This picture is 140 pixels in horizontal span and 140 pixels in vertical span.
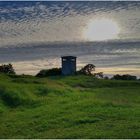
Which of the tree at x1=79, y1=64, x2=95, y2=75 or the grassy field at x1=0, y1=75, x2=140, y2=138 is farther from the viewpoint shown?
the tree at x1=79, y1=64, x2=95, y2=75

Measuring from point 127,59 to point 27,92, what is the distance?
98.7 ft

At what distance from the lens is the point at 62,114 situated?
936 inches

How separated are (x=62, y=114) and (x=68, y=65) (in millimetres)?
27909

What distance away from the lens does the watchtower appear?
51.1 meters

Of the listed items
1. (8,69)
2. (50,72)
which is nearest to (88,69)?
(50,72)

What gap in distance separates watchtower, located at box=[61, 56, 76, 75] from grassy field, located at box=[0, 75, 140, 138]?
1697 cm

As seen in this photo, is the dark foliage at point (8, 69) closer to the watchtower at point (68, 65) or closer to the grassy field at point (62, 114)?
the watchtower at point (68, 65)

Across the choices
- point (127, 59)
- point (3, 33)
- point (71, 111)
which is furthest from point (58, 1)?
point (71, 111)

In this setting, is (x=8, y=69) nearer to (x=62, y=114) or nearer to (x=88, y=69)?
(x=88, y=69)

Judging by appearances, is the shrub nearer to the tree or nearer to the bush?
the tree

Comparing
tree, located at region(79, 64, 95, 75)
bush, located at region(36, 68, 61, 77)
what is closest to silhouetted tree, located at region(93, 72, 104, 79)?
tree, located at region(79, 64, 95, 75)

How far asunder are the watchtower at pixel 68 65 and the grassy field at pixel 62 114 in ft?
55.7

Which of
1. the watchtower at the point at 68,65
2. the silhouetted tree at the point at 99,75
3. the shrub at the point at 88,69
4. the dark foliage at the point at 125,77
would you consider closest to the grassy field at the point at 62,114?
the dark foliage at the point at 125,77

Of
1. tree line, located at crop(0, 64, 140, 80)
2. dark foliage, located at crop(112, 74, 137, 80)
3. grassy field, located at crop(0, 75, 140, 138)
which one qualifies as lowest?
grassy field, located at crop(0, 75, 140, 138)
